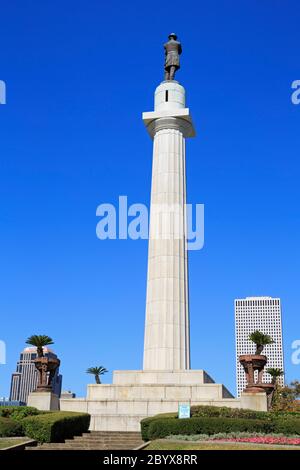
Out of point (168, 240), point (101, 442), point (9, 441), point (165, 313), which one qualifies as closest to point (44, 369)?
point (165, 313)

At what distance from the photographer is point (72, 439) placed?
86.4 feet

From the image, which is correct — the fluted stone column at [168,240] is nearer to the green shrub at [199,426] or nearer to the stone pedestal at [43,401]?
the stone pedestal at [43,401]

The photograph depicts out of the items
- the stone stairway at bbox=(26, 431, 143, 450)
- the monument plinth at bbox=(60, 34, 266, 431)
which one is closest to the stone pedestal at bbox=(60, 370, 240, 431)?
the monument plinth at bbox=(60, 34, 266, 431)

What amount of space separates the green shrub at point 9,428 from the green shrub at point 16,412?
148 centimetres

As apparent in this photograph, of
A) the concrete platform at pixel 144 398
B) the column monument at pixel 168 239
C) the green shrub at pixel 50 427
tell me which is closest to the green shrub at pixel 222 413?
the concrete platform at pixel 144 398

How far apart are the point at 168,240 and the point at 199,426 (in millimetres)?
16166

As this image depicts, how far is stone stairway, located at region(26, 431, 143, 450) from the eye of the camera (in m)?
24.1

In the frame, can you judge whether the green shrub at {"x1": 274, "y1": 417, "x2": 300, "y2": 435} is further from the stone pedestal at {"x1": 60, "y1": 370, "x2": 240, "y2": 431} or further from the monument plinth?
the stone pedestal at {"x1": 60, "y1": 370, "x2": 240, "y2": 431}

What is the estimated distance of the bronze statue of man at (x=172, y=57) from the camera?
143 feet

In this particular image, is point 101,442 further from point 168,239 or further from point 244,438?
point 168,239

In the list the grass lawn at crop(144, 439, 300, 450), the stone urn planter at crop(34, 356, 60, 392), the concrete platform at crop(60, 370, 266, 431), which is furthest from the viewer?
the stone urn planter at crop(34, 356, 60, 392)

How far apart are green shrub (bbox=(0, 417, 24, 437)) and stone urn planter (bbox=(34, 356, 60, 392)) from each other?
26.9ft

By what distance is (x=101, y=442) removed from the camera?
25.5m
